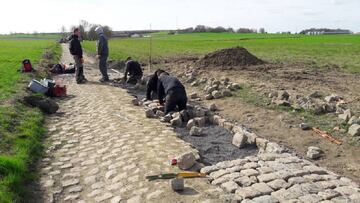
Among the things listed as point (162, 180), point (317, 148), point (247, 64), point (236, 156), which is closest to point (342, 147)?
point (317, 148)

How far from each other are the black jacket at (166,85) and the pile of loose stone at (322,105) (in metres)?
2.98

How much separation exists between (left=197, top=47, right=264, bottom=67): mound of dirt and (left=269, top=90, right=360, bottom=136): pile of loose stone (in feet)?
30.1

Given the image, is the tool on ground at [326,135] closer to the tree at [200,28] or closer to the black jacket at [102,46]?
the black jacket at [102,46]

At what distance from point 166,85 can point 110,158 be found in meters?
3.86

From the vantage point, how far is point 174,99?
10.9 m

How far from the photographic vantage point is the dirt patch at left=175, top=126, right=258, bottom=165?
26.0 ft

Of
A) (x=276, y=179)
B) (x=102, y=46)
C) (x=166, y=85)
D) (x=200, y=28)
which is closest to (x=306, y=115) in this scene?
(x=166, y=85)

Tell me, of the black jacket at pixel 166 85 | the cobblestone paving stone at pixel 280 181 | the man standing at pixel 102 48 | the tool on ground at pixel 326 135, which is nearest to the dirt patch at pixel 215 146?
the cobblestone paving stone at pixel 280 181

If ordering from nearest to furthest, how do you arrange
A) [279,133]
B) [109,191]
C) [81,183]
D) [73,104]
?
[109,191]
[81,183]
[279,133]
[73,104]

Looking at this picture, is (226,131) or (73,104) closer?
(226,131)

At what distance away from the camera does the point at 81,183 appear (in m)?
6.83

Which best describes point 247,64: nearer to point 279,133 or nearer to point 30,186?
point 279,133

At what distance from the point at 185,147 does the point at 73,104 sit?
6.29 meters

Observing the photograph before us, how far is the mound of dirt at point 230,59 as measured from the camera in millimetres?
22141
